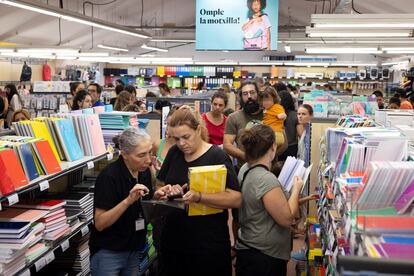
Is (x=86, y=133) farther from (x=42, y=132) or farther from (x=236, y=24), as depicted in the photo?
(x=236, y=24)

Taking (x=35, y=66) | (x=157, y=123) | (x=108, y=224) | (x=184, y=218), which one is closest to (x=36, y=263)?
(x=108, y=224)

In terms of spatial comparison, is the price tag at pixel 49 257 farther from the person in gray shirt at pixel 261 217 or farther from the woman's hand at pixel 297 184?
the woman's hand at pixel 297 184

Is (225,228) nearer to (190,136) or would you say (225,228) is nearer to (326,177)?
(190,136)

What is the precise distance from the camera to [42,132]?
3.83 meters

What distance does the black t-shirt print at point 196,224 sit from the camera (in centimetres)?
303

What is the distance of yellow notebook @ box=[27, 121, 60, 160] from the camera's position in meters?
3.78

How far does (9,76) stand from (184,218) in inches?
694

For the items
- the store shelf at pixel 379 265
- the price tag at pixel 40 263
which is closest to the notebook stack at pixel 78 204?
the price tag at pixel 40 263

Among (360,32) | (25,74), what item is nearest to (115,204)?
(360,32)

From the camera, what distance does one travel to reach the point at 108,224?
2.97 m

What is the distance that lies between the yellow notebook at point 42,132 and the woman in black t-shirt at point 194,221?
117 cm

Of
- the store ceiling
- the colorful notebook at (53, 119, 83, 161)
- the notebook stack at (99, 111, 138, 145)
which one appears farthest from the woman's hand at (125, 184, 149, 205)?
the store ceiling

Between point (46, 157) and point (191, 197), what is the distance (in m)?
1.19

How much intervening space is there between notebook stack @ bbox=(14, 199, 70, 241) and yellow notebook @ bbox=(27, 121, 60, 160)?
378 millimetres
